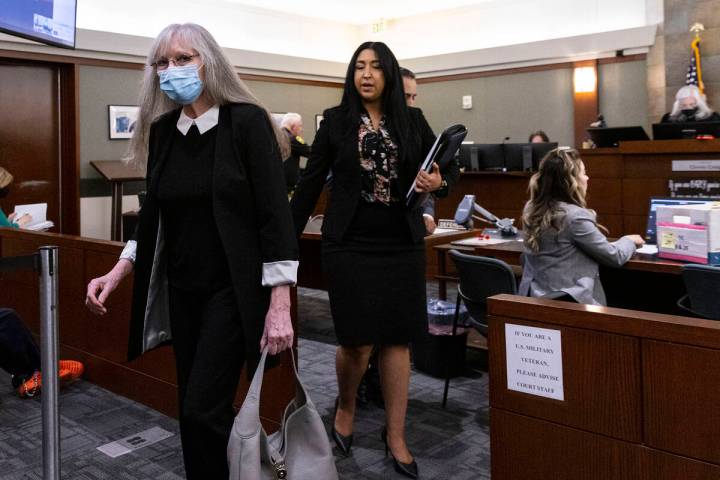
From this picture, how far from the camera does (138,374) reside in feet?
11.0

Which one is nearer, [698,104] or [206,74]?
[206,74]

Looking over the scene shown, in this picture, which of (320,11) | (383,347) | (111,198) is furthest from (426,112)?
(383,347)

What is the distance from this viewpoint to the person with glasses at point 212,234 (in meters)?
1.66

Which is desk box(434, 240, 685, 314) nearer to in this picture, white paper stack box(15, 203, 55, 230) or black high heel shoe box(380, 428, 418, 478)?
black high heel shoe box(380, 428, 418, 478)

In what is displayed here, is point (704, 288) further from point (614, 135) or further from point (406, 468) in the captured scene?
point (614, 135)

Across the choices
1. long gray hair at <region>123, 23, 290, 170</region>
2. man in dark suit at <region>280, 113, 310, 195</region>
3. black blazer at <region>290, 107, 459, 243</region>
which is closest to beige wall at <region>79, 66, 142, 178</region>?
man in dark suit at <region>280, 113, 310, 195</region>

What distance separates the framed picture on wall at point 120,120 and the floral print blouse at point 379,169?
5.95 metres

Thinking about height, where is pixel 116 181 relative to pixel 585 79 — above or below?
below

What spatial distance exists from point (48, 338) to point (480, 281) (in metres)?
1.75

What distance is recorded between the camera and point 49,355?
185 cm

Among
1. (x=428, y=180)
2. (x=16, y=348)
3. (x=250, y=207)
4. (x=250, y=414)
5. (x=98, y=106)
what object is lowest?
(x=16, y=348)

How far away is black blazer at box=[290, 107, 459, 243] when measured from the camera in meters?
2.38

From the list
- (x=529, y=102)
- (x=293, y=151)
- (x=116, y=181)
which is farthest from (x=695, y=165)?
(x=116, y=181)

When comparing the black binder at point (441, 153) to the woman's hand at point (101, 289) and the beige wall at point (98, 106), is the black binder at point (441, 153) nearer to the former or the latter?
the woman's hand at point (101, 289)
